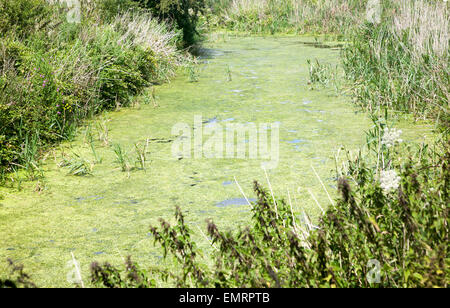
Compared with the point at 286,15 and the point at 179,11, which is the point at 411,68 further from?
the point at 286,15

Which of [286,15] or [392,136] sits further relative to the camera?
[286,15]

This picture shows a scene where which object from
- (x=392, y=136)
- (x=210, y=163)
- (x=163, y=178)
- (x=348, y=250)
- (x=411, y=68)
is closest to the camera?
(x=348, y=250)

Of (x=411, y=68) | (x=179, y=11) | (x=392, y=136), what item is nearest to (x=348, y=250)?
(x=392, y=136)

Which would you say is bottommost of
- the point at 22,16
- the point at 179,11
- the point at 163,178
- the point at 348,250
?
the point at 163,178

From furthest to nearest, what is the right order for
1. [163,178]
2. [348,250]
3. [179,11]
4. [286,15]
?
1. [286,15]
2. [179,11]
3. [163,178]
4. [348,250]

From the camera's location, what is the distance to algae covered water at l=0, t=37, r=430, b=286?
3430mm

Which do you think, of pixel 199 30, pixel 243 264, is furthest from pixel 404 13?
pixel 199 30

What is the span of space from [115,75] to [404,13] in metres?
4.00

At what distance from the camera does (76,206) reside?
13.3 feet

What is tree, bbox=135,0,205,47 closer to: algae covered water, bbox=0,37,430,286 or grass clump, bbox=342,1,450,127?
algae covered water, bbox=0,37,430,286

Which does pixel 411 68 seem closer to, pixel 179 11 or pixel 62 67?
pixel 62 67

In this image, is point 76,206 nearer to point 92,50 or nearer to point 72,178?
point 72,178

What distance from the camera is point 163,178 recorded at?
4.55m

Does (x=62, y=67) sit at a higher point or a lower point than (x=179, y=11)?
lower
